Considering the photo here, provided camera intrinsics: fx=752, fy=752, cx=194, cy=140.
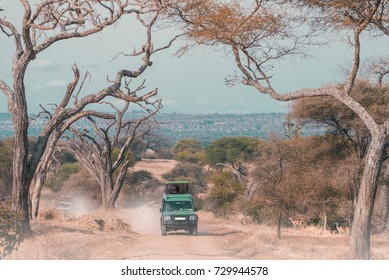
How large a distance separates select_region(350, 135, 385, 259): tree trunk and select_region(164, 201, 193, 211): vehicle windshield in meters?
10.8

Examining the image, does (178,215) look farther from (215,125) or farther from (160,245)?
(215,125)

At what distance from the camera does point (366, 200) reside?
1784 centimetres

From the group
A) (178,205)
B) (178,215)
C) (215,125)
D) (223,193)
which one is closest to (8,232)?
(178,215)

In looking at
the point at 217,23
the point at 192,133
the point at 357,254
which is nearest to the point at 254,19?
the point at 217,23

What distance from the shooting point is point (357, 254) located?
17.8 m

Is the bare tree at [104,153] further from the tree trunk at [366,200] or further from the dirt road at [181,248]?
the tree trunk at [366,200]

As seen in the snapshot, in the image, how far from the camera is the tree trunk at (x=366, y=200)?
17.6m

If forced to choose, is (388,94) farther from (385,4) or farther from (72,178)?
(72,178)

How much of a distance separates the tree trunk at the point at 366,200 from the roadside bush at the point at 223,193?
2719cm

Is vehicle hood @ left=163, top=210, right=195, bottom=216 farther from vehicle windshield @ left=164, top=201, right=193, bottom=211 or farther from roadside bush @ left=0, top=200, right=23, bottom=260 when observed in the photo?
roadside bush @ left=0, top=200, right=23, bottom=260

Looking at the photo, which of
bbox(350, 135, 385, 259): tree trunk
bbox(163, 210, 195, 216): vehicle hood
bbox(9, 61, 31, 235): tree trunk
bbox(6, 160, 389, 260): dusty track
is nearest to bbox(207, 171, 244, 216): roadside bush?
bbox(6, 160, 389, 260): dusty track

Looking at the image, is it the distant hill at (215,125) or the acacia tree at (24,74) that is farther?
the distant hill at (215,125)

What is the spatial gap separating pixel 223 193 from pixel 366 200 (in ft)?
95.8

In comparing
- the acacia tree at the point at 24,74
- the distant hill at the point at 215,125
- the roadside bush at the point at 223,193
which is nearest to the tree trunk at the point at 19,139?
the acacia tree at the point at 24,74
